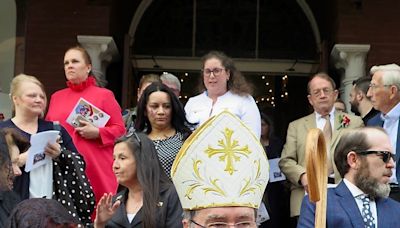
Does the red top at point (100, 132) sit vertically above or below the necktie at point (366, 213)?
above

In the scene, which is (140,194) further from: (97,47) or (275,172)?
(97,47)

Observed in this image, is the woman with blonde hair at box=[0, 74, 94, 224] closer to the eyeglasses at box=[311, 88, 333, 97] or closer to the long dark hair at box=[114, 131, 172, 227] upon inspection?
the long dark hair at box=[114, 131, 172, 227]

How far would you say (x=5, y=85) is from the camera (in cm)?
999

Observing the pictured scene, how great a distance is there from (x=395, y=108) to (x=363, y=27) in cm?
369

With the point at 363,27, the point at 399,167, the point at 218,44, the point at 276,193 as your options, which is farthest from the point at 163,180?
the point at 218,44

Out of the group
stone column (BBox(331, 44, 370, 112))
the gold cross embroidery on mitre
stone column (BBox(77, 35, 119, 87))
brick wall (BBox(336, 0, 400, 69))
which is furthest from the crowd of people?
stone column (BBox(77, 35, 119, 87))

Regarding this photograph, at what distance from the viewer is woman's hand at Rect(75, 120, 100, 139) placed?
6.36 meters

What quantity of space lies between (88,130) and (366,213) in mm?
2364

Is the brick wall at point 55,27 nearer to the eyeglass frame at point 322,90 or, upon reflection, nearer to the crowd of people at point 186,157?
the crowd of people at point 186,157

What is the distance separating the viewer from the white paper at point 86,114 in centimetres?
636

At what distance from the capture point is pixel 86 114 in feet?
20.9

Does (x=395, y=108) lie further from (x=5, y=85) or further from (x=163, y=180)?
(x=5, y=85)

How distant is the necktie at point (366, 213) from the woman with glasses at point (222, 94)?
1618mm

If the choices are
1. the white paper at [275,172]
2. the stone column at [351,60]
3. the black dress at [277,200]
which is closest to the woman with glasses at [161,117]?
the white paper at [275,172]
